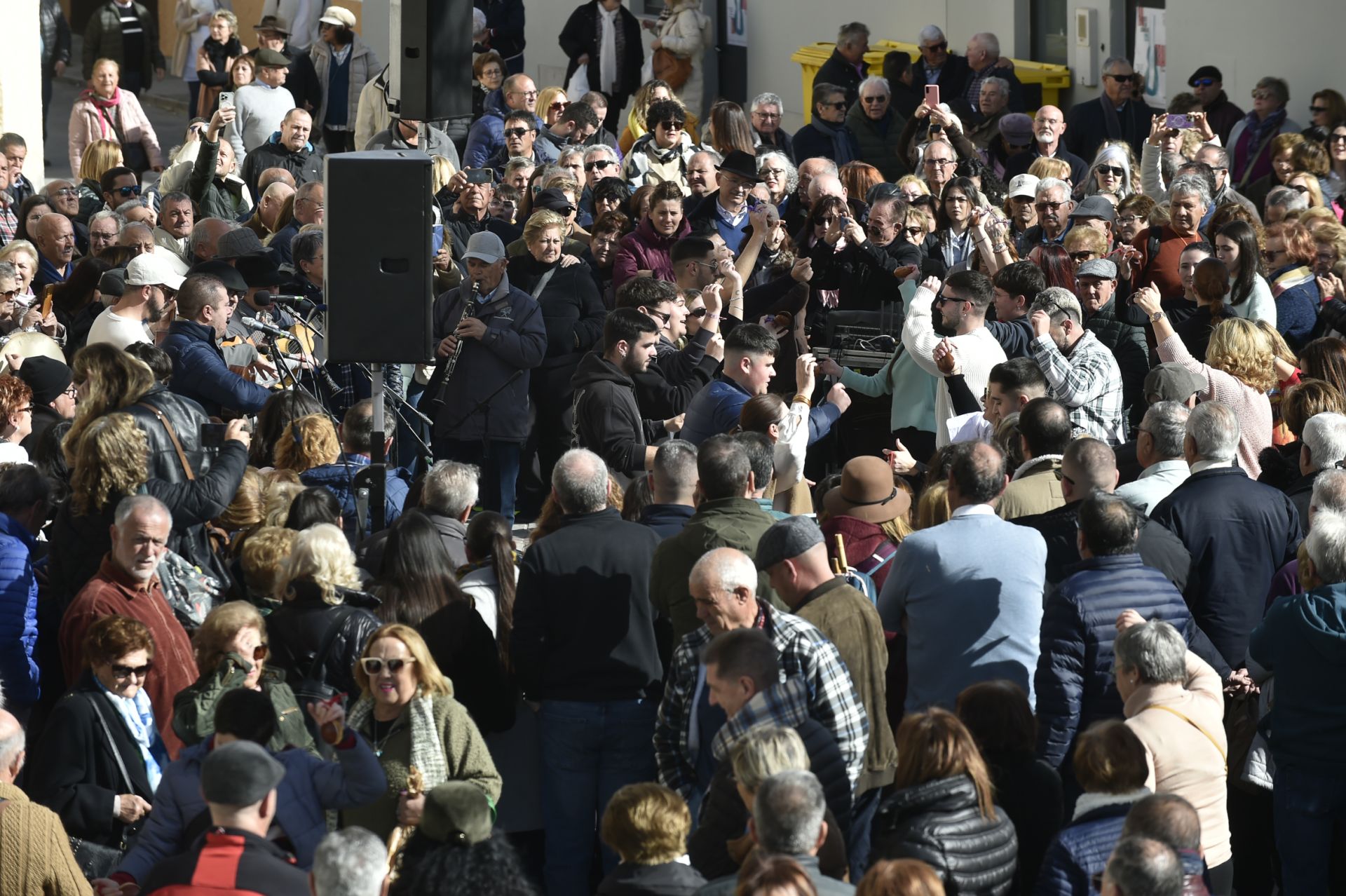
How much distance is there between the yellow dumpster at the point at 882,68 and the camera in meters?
17.5

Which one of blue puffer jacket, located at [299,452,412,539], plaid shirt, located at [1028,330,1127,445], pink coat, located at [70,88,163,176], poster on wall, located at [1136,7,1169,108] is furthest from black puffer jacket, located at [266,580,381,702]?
poster on wall, located at [1136,7,1169,108]

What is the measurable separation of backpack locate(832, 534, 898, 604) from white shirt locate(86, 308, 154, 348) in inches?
149

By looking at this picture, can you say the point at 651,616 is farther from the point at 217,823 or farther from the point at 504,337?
the point at 504,337

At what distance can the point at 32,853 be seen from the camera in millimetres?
4523

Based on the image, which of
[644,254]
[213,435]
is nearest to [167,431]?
[213,435]

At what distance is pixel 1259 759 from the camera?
19.8 ft

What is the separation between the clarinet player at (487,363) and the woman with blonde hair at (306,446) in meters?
1.90

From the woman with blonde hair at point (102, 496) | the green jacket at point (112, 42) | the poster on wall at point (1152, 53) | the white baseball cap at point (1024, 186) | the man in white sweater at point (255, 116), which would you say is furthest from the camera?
the green jacket at point (112, 42)

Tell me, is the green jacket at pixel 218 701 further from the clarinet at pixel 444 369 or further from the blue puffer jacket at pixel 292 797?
the clarinet at pixel 444 369

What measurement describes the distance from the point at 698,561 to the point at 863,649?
20.8 inches

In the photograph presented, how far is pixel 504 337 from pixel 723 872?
4.95 meters

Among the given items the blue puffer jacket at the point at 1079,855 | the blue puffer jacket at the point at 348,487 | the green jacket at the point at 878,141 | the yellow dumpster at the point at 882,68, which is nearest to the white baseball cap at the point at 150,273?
the blue puffer jacket at the point at 348,487

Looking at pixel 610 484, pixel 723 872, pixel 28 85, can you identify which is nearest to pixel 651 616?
pixel 610 484

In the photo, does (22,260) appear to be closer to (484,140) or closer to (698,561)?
(484,140)
